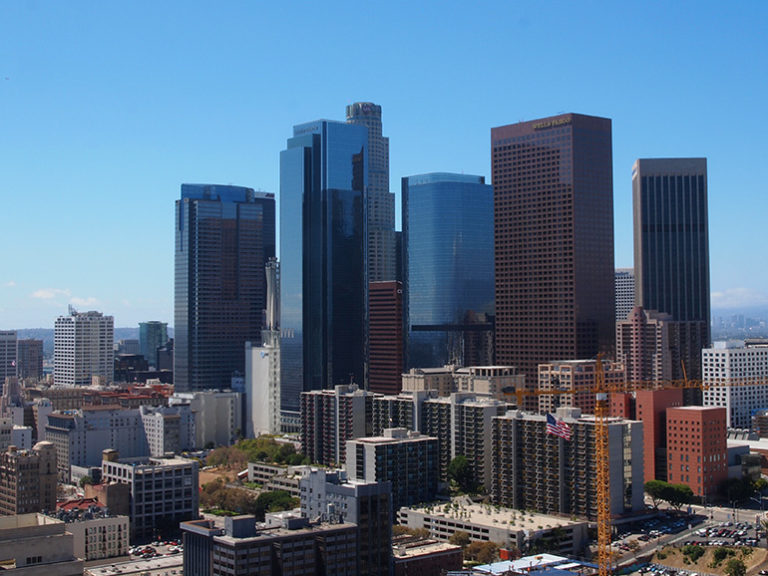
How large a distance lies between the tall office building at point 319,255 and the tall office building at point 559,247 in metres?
25.3

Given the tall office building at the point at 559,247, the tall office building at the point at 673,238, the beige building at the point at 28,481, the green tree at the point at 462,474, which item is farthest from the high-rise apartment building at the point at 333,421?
the tall office building at the point at 673,238

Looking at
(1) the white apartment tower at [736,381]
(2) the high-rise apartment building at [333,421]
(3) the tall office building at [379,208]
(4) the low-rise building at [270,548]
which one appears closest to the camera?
(4) the low-rise building at [270,548]

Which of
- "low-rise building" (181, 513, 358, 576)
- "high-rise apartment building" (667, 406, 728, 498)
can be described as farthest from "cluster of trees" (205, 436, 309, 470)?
"low-rise building" (181, 513, 358, 576)

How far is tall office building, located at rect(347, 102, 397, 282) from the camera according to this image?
174000mm

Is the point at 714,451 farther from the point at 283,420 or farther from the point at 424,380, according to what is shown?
the point at 283,420

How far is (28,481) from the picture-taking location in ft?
302

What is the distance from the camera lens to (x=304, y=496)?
75.6m

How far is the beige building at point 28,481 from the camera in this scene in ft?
300

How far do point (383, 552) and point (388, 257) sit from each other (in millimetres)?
112098

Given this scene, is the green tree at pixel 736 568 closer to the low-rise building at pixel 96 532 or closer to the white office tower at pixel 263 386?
the low-rise building at pixel 96 532

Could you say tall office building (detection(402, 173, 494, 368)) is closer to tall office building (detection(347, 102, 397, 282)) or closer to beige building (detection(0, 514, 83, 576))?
tall office building (detection(347, 102, 397, 282))

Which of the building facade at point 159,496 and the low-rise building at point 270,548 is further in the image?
the building facade at point 159,496

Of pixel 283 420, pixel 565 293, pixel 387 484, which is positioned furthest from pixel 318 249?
pixel 387 484

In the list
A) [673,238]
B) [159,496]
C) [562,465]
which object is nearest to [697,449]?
[562,465]
